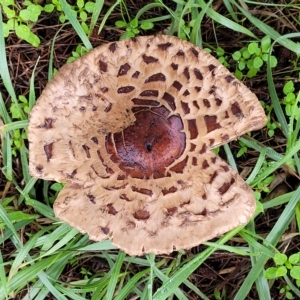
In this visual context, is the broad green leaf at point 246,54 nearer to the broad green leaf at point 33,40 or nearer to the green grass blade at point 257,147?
the green grass blade at point 257,147

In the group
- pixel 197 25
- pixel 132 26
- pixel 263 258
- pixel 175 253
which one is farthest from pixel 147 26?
pixel 263 258

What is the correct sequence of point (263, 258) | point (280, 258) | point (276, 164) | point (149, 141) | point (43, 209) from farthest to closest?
point (43, 209) → point (263, 258) → point (280, 258) → point (276, 164) → point (149, 141)

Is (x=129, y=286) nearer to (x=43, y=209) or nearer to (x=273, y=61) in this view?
(x=43, y=209)

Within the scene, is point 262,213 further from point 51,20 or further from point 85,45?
point 51,20

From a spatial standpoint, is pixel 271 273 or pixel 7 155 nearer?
pixel 271 273

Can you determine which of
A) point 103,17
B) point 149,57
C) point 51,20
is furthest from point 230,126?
point 51,20

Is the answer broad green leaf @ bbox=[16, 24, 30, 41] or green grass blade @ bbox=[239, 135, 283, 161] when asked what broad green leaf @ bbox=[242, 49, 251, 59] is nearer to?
green grass blade @ bbox=[239, 135, 283, 161]

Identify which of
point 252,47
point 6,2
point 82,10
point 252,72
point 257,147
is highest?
point 6,2
